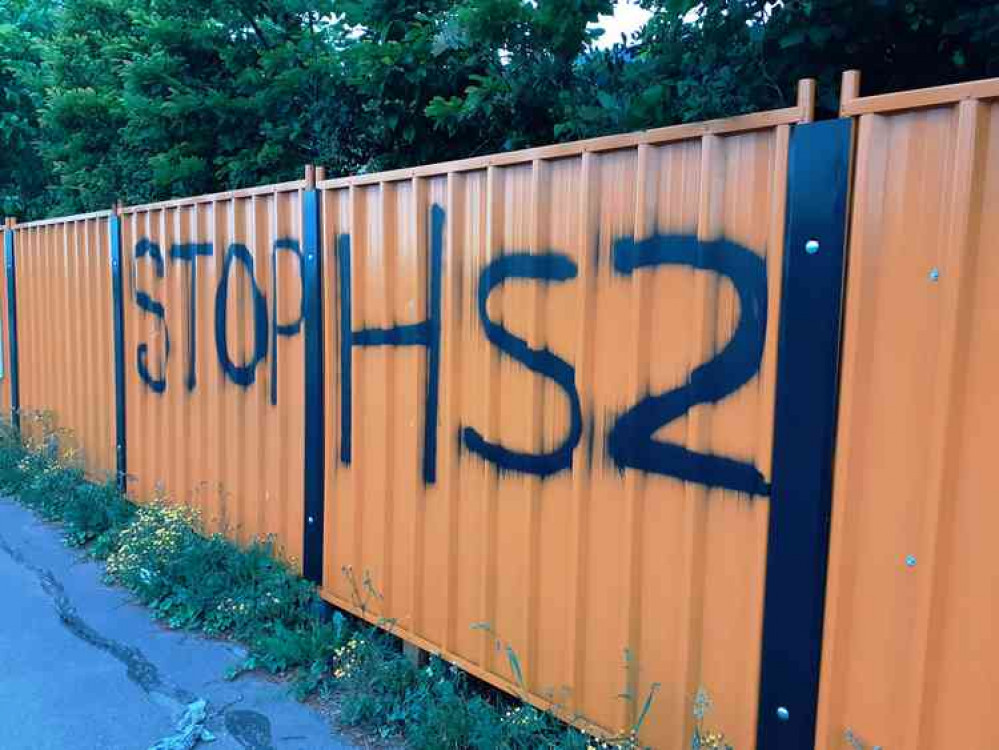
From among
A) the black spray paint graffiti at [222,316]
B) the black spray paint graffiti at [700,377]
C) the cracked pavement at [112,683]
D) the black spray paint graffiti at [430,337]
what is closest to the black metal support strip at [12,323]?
the black spray paint graffiti at [222,316]

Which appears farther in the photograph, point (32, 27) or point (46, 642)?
point (32, 27)

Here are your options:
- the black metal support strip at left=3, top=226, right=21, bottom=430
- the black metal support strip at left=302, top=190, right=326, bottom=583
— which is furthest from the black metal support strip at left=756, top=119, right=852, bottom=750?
the black metal support strip at left=3, top=226, right=21, bottom=430

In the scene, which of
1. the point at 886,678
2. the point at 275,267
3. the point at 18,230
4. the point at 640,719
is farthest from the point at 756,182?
the point at 18,230

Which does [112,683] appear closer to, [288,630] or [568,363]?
[288,630]

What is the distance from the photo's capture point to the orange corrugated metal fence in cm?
204

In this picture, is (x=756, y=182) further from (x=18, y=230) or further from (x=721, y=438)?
(x=18, y=230)

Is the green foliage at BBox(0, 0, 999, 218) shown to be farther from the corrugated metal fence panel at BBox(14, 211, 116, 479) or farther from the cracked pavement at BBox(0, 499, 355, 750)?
the cracked pavement at BBox(0, 499, 355, 750)

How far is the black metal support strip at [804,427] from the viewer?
2195 mm

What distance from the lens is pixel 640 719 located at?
271 centimetres

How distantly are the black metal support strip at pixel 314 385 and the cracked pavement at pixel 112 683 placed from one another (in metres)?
0.70

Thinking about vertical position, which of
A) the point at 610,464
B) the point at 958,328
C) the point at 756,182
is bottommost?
the point at 610,464

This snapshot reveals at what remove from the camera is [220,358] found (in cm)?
502

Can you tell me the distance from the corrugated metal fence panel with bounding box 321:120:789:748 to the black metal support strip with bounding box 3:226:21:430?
580cm

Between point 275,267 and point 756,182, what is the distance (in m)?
2.93
